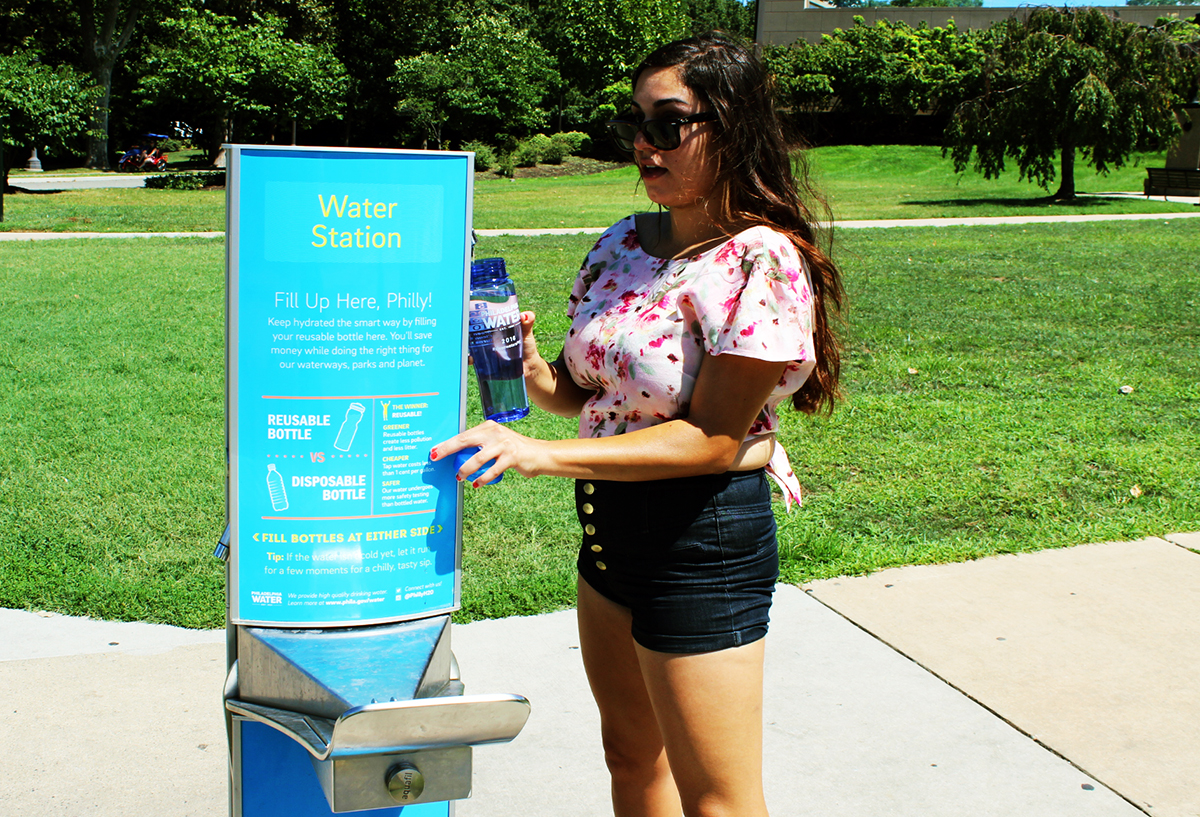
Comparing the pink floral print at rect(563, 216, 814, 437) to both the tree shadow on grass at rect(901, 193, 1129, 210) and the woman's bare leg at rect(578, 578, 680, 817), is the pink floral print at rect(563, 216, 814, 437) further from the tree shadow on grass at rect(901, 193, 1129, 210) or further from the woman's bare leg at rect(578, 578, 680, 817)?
the tree shadow on grass at rect(901, 193, 1129, 210)

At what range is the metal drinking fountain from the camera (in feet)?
5.85

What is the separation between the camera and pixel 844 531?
4.69 metres

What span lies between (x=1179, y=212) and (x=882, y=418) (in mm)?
18006

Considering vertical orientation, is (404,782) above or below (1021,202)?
below

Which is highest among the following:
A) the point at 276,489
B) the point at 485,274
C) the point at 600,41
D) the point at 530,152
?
the point at 600,41

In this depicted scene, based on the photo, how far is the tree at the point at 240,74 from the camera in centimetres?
2945

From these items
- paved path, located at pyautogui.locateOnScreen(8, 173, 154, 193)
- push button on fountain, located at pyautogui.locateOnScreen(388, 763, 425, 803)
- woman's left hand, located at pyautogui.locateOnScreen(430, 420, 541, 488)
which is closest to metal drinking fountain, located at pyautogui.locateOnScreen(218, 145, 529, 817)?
push button on fountain, located at pyautogui.locateOnScreen(388, 763, 425, 803)

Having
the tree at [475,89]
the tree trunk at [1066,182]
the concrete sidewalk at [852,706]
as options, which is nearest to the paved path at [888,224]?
the tree trunk at [1066,182]

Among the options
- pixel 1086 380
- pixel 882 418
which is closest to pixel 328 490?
pixel 882 418

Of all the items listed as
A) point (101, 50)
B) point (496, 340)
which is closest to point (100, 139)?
point (101, 50)

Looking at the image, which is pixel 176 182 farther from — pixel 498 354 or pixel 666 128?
pixel 666 128

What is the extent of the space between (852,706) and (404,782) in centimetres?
191

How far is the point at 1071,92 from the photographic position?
22.1m

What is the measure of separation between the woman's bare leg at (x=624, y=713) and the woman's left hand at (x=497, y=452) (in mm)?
486
